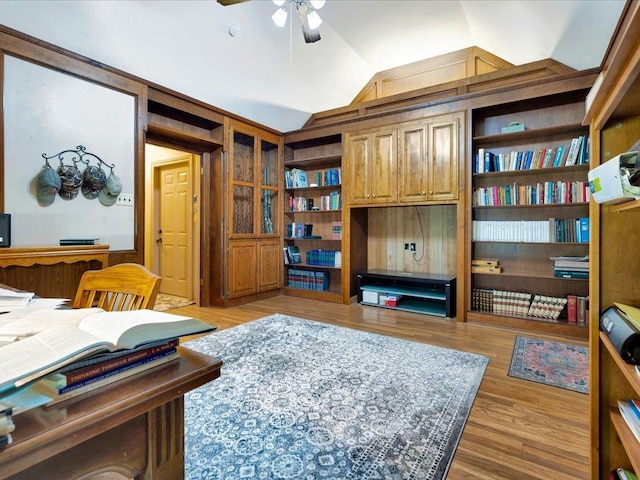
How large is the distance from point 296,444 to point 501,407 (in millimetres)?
1199

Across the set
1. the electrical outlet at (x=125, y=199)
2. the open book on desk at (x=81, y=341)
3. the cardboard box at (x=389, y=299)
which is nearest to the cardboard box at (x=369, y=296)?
the cardboard box at (x=389, y=299)

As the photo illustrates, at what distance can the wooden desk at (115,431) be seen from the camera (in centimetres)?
42

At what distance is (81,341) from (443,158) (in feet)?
12.6

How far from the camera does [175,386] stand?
57 cm

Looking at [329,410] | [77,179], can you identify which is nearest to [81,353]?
[329,410]

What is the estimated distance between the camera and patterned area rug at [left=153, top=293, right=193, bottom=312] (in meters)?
4.31

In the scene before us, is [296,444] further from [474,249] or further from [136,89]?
[136,89]

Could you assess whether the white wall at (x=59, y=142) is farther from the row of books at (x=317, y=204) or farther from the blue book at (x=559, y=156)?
the blue book at (x=559, y=156)

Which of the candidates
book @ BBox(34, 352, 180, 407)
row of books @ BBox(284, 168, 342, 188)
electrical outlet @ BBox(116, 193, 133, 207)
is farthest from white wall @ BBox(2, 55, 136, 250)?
book @ BBox(34, 352, 180, 407)

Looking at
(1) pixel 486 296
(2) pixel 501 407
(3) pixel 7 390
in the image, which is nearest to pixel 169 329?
(3) pixel 7 390

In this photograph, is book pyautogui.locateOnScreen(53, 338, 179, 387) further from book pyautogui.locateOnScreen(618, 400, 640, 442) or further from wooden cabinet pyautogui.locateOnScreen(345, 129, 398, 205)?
wooden cabinet pyautogui.locateOnScreen(345, 129, 398, 205)

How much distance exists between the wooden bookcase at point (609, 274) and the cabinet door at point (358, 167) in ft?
10.1

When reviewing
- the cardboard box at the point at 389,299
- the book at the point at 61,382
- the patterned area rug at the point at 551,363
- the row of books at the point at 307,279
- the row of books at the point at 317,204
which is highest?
the row of books at the point at 317,204

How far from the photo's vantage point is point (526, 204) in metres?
3.36
